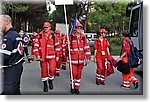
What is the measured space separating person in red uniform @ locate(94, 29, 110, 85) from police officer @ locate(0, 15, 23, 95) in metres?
2.49

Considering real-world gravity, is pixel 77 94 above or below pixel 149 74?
below

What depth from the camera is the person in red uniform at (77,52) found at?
6281 mm

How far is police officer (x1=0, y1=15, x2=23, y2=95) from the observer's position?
15.7 ft

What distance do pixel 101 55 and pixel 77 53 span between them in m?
0.97

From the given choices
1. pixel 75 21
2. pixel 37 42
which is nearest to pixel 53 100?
pixel 37 42

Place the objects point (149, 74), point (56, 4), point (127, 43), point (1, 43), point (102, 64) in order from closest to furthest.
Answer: point (1, 43), point (149, 74), point (56, 4), point (127, 43), point (102, 64)

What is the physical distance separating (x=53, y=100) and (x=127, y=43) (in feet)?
6.42

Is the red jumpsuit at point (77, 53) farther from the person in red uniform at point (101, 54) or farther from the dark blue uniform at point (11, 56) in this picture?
the dark blue uniform at point (11, 56)

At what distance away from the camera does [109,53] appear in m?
7.20

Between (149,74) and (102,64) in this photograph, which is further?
(102,64)

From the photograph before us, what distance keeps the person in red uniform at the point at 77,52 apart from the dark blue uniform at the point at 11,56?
1.52 metres

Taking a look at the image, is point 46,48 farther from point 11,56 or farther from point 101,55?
point 11,56

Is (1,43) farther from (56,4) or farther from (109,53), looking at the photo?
(109,53)

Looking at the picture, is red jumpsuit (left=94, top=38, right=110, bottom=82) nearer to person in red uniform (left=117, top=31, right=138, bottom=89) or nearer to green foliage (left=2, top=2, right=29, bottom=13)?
person in red uniform (left=117, top=31, right=138, bottom=89)
